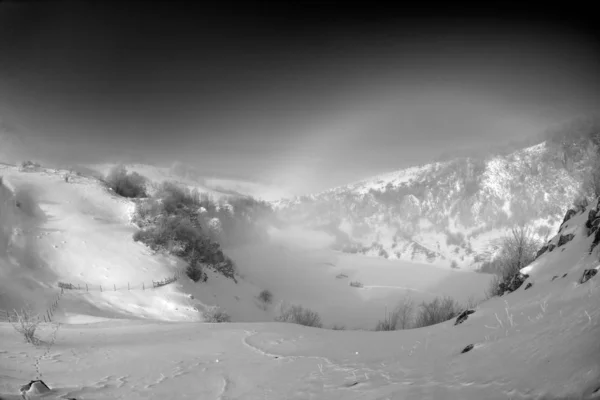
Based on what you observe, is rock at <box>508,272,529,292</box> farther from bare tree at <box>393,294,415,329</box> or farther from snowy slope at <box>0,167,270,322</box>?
snowy slope at <box>0,167,270,322</box>

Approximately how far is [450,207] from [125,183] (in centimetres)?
4564

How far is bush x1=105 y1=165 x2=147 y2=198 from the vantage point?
2697cm

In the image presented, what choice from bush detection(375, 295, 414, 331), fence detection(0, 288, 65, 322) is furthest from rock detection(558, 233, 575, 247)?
fence detection(0, 288, 65, 322)

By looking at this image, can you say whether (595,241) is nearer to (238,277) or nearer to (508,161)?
(238,277)

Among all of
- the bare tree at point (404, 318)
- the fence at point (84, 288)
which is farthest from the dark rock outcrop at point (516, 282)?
the fence at point (84, 288)

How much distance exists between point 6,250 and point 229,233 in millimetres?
23384

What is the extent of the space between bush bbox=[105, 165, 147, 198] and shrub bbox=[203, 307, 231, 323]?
1529 cm

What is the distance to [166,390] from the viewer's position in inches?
184

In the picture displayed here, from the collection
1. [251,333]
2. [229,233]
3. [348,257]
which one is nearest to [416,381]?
[251,333]

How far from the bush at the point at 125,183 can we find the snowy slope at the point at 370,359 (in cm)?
2183

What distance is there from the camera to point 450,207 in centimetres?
4772

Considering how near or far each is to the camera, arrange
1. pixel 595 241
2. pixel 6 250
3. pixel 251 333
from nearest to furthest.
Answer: pixel 595 241
pixel 251 333
pixel 6 250

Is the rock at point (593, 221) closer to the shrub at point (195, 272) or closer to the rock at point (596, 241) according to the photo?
the rock at point (596, 241)

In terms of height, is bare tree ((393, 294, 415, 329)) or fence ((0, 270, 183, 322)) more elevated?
fence ((0, 270, 183, 322))
